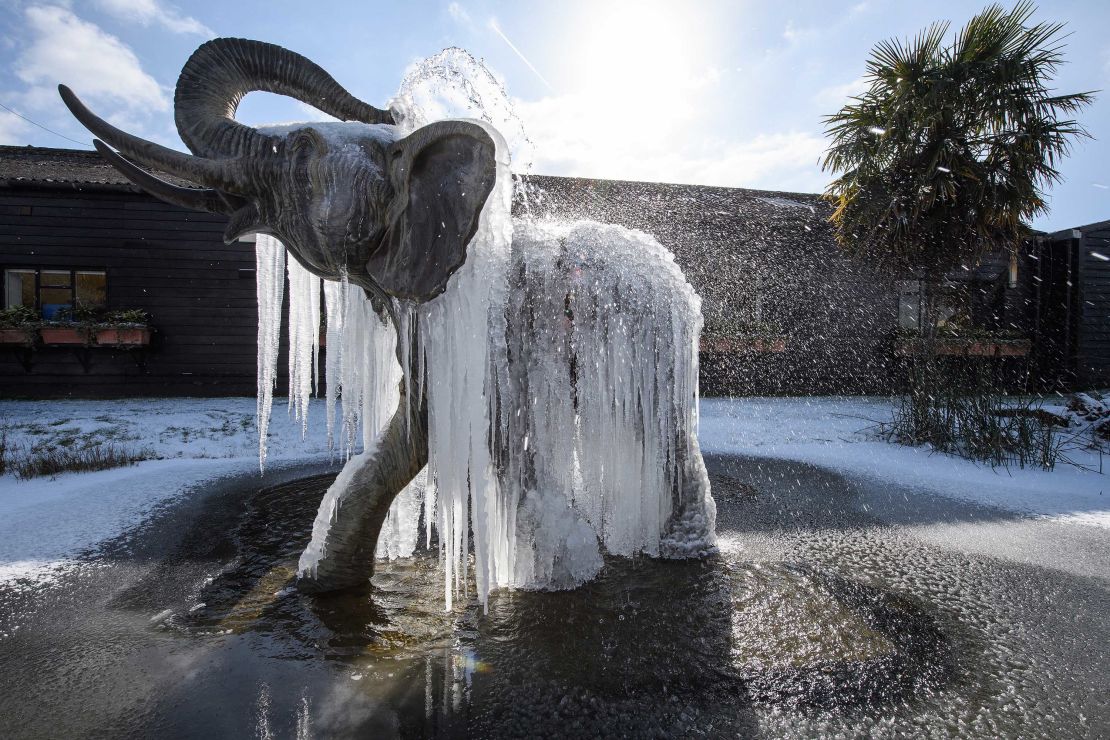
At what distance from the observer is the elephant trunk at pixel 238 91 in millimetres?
2092

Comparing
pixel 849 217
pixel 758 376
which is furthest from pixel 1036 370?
pixel 849 217

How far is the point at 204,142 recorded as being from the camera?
2.10 m

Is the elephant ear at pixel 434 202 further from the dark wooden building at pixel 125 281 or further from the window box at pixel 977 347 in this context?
the window box at pixel 977 347

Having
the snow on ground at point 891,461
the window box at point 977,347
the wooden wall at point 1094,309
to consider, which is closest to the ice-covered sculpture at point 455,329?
the snow on ground at point 891,461

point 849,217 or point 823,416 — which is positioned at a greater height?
point 849,217

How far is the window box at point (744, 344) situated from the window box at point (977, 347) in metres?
3.25

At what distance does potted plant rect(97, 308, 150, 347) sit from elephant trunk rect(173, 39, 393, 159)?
371 inches

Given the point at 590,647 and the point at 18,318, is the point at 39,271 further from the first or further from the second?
the point at 590,647

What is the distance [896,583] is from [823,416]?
6.55 m

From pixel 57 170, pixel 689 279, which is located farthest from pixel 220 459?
pixel 57 170

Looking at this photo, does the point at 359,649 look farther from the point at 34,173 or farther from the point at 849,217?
the point at 34,173

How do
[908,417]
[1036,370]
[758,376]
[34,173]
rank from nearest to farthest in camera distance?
[908,417], [34,173], [758,376], [1036,370]

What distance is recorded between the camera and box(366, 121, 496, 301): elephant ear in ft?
6.16

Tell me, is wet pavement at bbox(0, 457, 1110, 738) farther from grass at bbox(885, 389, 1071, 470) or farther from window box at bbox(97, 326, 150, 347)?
window box at bbox(97, 326, 150, 347)
